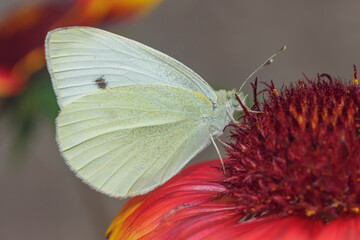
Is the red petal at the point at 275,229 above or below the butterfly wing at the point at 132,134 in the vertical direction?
below

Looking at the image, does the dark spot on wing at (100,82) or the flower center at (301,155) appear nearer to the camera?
the flower center at (301,155)

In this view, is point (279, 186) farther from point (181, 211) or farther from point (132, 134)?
point (132, 134)

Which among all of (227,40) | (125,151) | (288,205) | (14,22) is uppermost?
(227,40)

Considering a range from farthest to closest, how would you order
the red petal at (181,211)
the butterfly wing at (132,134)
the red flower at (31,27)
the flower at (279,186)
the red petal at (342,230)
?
the red flower at (31,27) → the butterfly wing at (132,134) → the red petal at (181,211) → the flower at (279,186) → the red petal at (342,230)

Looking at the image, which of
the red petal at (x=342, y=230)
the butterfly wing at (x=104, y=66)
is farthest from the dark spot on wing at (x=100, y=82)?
the red petal at (x=342, y=230)

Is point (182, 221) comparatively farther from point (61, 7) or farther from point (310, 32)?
point (310, 32)

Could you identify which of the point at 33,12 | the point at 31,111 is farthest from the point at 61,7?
the point at 31,111

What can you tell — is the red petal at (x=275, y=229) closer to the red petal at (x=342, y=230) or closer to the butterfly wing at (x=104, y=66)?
the red petal at (x=342, y=230)

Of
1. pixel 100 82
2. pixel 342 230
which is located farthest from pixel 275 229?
pixel 100 82
